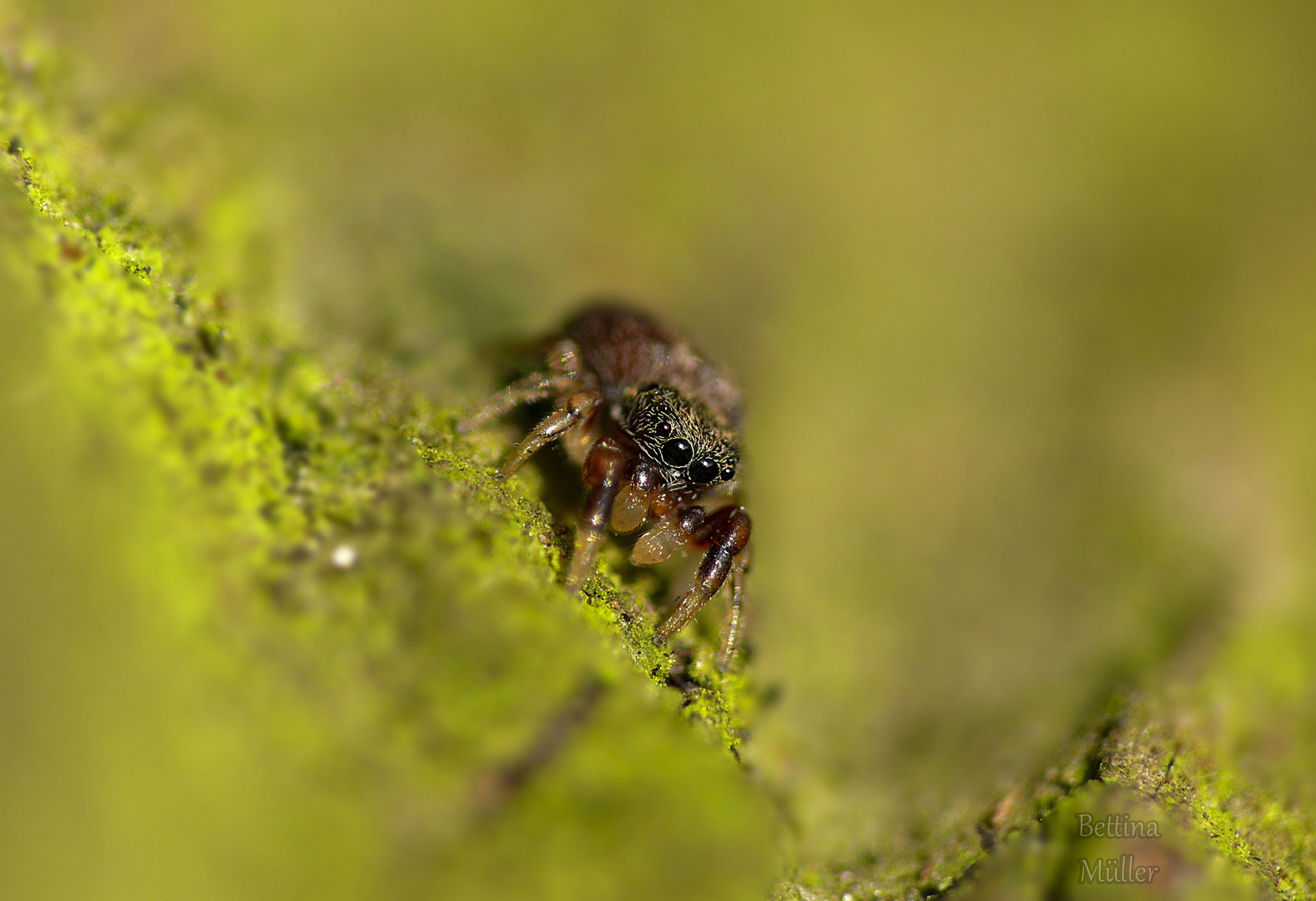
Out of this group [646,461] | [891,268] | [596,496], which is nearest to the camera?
[596,496]

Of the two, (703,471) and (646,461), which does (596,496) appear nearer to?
(646,461)

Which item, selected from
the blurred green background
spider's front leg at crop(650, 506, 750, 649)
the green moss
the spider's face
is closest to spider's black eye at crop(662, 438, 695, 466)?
the spider's face

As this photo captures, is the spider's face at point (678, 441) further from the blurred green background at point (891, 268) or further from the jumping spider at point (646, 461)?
the blurred green background at point (891, 268)

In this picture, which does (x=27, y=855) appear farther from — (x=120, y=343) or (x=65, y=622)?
(x=120, y=343)

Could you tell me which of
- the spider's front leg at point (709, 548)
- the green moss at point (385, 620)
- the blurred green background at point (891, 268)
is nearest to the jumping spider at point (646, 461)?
the spider's front leg at point (709, 548)

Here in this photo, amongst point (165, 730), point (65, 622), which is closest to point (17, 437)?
point (65, 622)

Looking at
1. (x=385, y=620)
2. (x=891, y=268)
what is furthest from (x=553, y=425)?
(x=891, y=268)

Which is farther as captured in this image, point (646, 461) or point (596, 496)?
point (646, 461)
